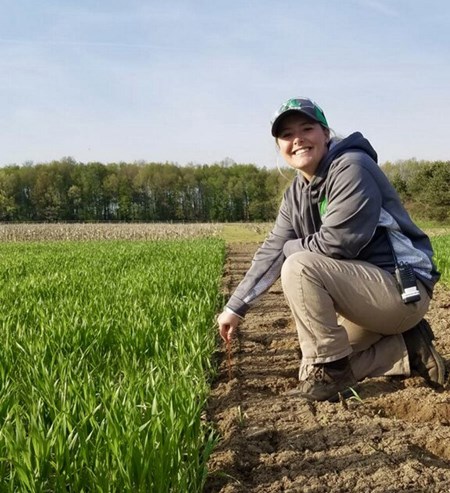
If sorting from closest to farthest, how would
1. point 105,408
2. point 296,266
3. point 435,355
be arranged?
point 105,408, point 296,266, point 435,355

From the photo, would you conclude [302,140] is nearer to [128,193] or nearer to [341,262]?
[341,262]

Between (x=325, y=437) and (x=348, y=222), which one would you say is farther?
(x=348, y=222)

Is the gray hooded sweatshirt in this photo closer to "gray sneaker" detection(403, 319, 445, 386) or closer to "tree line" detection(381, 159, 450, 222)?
"gray sneaker" detection(403, 319, 445, 386)

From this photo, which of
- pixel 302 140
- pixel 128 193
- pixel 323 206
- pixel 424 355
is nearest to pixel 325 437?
pixel 424 355

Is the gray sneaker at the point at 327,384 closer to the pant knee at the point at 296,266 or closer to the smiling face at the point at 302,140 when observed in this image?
the pant knee at the point at 296,266

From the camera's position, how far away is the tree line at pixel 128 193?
7169 centimetres

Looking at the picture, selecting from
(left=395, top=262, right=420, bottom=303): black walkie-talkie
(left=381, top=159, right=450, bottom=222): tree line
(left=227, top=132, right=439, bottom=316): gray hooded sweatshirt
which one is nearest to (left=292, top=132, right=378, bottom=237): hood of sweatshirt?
(left=227, top=132, right=439, bottom=316): gray hooded sweatshirt

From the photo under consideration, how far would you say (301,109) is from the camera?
3023 mm

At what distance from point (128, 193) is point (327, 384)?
7445 cm

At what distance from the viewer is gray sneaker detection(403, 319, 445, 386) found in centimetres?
325

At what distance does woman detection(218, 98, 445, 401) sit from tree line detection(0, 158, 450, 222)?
63.9 metres

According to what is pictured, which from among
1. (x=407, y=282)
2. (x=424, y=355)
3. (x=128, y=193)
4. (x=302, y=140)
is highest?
(x=128, y=193)

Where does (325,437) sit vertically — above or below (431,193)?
below

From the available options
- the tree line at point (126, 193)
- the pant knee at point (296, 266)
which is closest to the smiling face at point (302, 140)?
the pant knee at point (296, 266)
